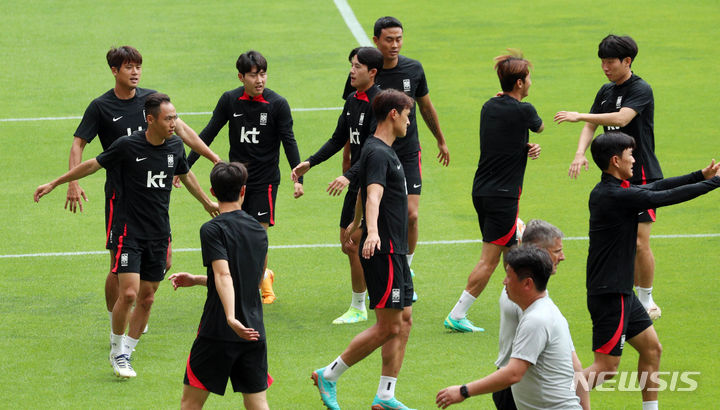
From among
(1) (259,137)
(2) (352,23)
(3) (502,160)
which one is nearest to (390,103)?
(3) (502,160)

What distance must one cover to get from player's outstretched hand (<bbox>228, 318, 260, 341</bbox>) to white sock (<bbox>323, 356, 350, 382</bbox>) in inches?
58.4

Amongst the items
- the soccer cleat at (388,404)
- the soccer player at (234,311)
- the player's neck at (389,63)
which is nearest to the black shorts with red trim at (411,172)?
the player's neck at (389,63)

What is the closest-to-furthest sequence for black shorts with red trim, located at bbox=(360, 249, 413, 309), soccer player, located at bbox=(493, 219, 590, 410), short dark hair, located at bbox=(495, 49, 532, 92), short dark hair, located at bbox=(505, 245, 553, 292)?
1. short dark hair, located at bbox=(505, 245, 553, 292)
2. soccer player, located at bbox=(493, 219, 590, 410)
3. black shorts with red trim, located at bbox=(360, 249, 413, 309)
4. short dark hair, located at bbox=(495, 49, 532, 92)

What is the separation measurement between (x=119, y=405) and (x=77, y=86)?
13155 millimetres

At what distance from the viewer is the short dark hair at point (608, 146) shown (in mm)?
7594

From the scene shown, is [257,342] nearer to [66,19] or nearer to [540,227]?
[540,227]

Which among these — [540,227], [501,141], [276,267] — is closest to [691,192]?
[540,227]

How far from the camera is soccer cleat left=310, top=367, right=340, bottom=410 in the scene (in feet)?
27.5

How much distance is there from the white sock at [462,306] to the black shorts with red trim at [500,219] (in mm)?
549

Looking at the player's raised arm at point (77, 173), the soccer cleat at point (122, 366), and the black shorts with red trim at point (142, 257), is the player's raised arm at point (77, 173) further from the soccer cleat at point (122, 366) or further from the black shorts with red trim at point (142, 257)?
the soccer cleat at point (122, 366)

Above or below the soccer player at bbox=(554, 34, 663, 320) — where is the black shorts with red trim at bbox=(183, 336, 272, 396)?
below

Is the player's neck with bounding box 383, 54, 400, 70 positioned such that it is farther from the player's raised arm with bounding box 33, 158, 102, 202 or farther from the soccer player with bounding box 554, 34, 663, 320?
the player's raised arm with bounding box 33, 158, 102, 202

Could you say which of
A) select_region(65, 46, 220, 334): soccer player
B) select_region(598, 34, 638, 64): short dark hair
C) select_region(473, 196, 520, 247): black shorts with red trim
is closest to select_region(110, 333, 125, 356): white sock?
select_region(65, 46, 220, 334): soccer player

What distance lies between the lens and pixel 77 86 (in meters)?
20.6
